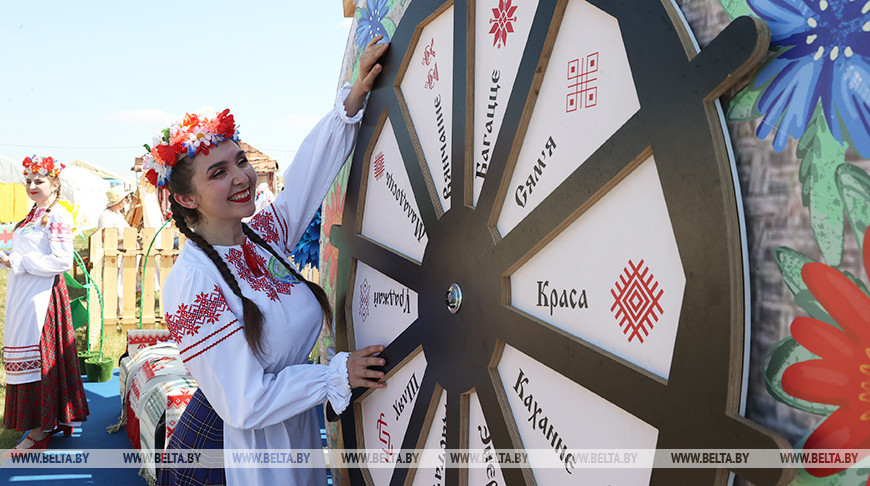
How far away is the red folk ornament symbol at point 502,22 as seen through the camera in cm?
158

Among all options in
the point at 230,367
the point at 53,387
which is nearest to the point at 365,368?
the point at 230,367

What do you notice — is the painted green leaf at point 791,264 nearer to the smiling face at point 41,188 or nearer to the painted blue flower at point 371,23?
the painted blue flower at point 371,23

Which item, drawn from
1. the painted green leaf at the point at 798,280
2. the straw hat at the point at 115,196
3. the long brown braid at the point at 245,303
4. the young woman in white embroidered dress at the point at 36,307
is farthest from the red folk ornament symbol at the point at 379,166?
the straw hat at the point at 115,196

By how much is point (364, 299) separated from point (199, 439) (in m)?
0.73

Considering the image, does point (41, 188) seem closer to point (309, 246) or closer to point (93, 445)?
point (93, 445)

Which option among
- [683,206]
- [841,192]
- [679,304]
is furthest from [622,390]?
[841,192]

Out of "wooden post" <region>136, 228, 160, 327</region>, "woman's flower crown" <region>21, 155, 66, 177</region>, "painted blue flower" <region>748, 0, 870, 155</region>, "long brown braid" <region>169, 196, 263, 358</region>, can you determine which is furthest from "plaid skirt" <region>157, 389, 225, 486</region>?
"wooden post" <region>136, 228, 160, 327</region>

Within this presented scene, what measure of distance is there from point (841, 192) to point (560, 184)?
56cm

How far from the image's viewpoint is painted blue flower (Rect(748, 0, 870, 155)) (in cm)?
89

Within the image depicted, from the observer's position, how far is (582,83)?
1.34m

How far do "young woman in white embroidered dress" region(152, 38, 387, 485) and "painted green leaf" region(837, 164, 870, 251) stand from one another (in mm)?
1462

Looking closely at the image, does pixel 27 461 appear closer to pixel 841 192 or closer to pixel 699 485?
pixel 699 485

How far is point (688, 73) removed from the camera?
108cm

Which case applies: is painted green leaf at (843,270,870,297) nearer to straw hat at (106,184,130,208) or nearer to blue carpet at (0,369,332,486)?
blue carpet at (0,369,332,486)
